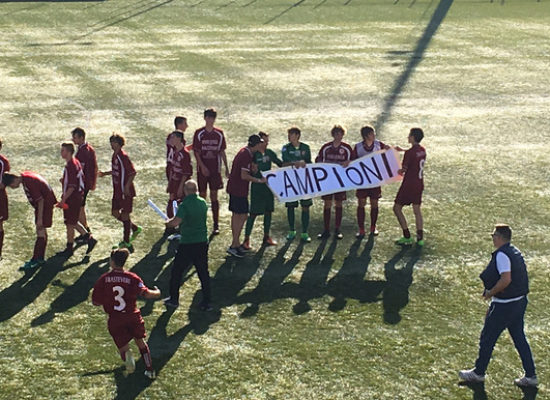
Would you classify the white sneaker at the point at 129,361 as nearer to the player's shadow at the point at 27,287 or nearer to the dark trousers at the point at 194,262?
the dark trousers at the point at 194,262

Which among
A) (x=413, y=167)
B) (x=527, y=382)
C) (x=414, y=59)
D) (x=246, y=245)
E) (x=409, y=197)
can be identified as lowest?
(x=527, y=382)

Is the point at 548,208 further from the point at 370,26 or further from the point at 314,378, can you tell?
the point at 370,26

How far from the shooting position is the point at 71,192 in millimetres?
11945

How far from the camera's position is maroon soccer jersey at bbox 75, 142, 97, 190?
490 inches

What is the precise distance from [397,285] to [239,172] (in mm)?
2985

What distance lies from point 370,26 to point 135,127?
18.2 metres

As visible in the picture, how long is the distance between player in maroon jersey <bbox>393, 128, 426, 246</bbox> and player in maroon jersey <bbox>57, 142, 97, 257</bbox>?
16.3ft

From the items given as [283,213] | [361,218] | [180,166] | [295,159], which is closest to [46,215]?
[180,166]

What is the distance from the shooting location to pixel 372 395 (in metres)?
8.72

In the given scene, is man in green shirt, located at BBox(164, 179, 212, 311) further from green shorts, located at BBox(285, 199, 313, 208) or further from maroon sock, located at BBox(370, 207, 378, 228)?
maroon sock, located at BBox(370, 207, 378, 228)

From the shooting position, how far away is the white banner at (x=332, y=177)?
12523 millimetres

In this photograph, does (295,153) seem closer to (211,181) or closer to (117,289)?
(211,181)

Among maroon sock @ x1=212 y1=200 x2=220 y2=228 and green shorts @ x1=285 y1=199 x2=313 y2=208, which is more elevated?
green shorts @ x1=285 y1=199 x2=313 y2=208

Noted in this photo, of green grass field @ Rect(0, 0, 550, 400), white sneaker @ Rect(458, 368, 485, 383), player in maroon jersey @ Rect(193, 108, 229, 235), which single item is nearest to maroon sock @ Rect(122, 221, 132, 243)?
green grass field @ Rect(0, 0, 550, 400)
